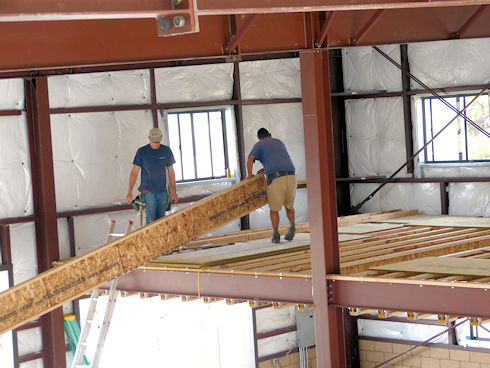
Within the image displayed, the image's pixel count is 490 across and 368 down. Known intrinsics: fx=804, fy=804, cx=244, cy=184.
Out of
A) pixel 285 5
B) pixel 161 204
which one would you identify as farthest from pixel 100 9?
pixel 161 204

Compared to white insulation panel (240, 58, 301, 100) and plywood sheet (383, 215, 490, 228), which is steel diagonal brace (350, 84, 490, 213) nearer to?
plywood sheet (383, 215, 490, 228)

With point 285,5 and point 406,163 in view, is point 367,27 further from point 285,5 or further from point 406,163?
point 406,163

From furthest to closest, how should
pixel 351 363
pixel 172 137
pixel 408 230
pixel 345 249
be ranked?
1. pixel 351 363
2. pixel 172 137
3. pixel 408 230
4. pixel 345 249

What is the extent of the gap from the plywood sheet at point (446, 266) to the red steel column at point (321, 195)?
0.76m

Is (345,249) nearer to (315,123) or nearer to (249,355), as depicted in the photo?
(315,123)

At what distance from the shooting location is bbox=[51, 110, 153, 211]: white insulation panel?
14.4 metres

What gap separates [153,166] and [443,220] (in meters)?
5.81

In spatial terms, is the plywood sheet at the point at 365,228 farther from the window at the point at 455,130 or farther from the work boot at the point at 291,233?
the window at the point at 455,130

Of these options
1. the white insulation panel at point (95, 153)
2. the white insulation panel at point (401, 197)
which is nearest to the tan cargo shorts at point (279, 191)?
the white insulation panel at point (95, 153)

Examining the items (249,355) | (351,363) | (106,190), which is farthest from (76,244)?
(351,363)

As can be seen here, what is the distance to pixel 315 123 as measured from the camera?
29.3 ft

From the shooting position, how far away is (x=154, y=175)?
488 inches

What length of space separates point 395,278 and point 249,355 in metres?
7.65

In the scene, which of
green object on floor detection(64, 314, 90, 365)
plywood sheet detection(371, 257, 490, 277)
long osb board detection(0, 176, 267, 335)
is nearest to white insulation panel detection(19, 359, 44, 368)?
green object on floor detection(64, 314, 90, 365)
